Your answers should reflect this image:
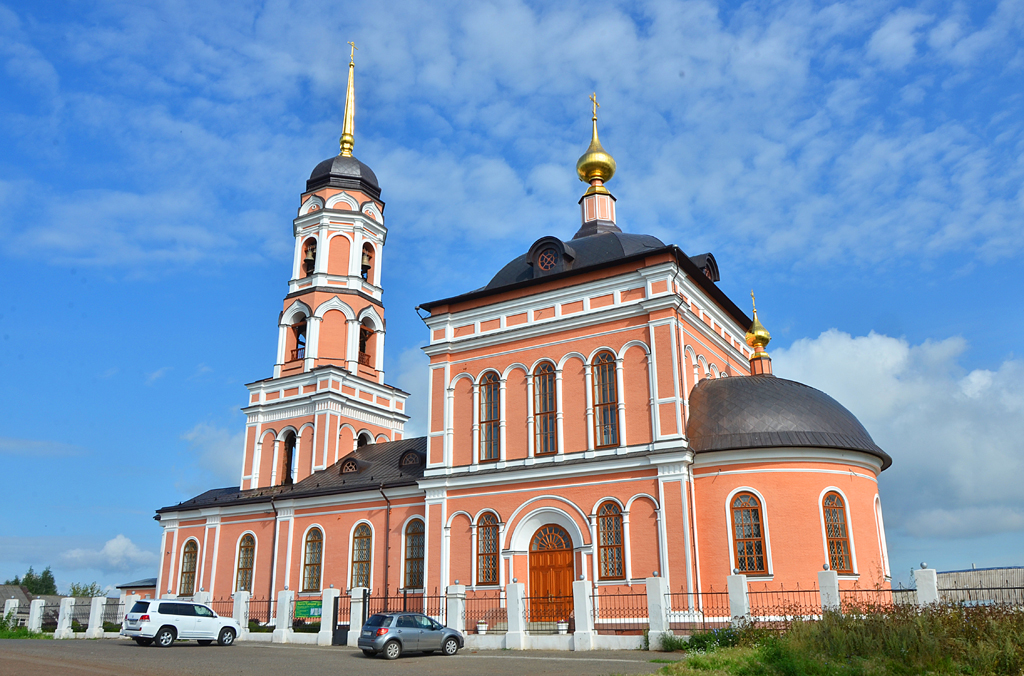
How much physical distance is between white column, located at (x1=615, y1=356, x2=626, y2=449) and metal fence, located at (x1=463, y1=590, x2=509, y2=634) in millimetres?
5088

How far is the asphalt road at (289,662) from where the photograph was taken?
39.4 feet

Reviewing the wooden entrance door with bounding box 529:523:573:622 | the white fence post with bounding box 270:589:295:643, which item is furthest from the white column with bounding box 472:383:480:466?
the white fence post with bounding box 270:589:295:643

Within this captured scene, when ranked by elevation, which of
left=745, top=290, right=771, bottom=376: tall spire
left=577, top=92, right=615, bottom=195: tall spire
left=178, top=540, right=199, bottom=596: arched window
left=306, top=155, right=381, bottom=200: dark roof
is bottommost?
left=178, top=540, right=199, bottom=596: arched window

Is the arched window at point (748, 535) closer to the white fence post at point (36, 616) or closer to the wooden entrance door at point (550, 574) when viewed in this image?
the wooden entrance door at point (550, 574)

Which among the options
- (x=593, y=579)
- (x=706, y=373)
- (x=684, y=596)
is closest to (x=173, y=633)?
(x=593, y=579)

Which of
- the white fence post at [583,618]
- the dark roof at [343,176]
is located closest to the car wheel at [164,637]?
the white fence post at [583,618]

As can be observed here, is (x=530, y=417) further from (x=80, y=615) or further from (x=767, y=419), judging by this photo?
(x=80, y=615)

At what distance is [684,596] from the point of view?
17.9 metres

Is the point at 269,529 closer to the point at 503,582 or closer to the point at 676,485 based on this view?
the point at 503,582

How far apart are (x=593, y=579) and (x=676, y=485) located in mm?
3112

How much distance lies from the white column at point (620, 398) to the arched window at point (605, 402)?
16 cm

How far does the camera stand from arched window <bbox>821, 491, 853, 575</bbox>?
17.8 metres

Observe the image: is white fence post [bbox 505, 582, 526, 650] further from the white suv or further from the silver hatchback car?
the white suv

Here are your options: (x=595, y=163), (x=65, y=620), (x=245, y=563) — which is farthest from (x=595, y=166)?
(x=65, y=620)
